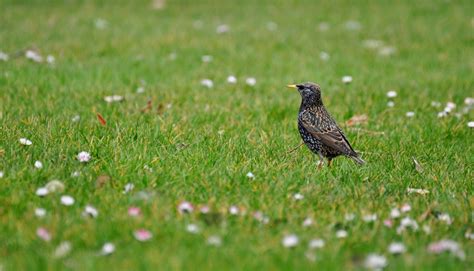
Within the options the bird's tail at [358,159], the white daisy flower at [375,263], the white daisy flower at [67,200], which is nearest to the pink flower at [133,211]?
the white daisy flower at [67,200]

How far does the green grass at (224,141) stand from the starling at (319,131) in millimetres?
162

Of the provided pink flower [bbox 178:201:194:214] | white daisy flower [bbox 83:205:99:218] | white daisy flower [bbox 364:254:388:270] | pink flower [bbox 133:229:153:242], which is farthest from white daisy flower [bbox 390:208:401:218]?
white daisy flower [bbox 83:205:99:218]

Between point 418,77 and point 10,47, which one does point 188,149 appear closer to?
point 418,77

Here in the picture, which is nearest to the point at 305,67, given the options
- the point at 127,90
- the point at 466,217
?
the point at 127,90

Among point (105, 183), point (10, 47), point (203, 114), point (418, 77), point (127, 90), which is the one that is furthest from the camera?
point (10, 47)

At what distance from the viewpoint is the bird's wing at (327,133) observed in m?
5.45

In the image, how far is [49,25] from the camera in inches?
461

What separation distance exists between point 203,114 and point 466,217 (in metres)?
3.25

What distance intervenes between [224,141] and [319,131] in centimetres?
85

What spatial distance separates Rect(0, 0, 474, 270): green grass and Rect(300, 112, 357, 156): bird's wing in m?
0.16

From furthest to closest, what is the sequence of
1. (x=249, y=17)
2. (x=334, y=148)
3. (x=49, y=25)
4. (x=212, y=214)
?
(x=249, y=17)
(x=49, y=25)
(x=334, y=148)
(x=212, y=214)

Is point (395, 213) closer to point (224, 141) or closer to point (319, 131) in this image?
point (319, 131)

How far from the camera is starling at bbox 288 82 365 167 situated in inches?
216

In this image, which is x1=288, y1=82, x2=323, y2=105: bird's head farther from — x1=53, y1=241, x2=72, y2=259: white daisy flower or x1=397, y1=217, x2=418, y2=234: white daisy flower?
x1=53, y1=241, x2=72, y2=259: white daisy flower
